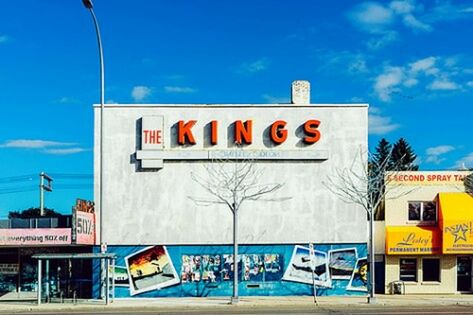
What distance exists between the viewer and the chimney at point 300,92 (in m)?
40.0

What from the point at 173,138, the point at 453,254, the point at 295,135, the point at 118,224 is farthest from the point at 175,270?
the point at 453,254

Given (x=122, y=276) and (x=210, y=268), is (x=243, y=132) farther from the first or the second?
(x=122, y=276)

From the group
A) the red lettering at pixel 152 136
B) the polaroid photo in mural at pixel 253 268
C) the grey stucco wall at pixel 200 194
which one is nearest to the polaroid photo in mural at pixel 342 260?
the grey stucco wall at pixel 200 194

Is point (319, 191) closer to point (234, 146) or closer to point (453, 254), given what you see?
point (234, 146)

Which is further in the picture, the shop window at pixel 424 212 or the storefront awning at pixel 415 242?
the shop window at pixel 424 212

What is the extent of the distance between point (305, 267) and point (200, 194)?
676 cm

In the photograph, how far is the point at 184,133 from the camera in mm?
37938

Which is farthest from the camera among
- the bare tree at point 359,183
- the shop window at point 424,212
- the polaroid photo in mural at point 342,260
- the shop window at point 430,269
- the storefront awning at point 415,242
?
the shop window at point 424,212

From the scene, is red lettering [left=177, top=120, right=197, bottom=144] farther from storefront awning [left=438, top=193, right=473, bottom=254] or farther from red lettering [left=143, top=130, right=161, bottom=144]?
storefront awning [left=438, top=193, right=473, bottom=254]

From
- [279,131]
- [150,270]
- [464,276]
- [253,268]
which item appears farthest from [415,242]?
[150,270]

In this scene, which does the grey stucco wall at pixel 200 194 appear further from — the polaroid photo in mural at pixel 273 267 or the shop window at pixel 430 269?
the shop window at pixel 430 269

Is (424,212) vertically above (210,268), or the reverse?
(424,212)

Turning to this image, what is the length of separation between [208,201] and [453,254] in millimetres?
13455

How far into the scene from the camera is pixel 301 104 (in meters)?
38.8
